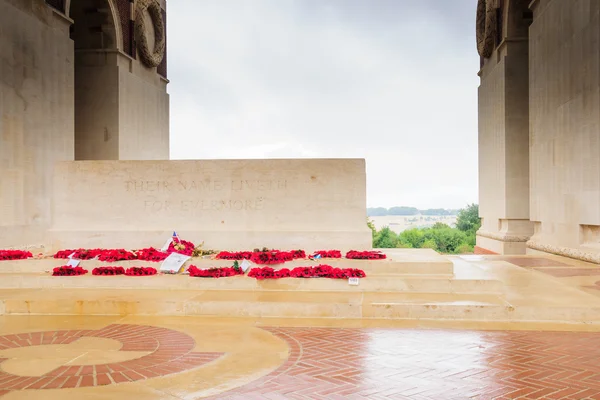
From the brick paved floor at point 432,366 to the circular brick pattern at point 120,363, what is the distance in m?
1.01

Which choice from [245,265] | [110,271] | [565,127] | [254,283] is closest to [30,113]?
[110,271]

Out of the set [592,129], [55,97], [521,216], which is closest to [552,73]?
[592,129]

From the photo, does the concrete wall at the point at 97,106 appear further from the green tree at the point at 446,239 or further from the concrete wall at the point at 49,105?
the green tree at the point at 446,239

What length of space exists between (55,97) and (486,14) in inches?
585

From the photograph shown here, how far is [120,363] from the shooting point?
17.6 ft

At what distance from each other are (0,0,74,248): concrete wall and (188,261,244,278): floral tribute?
651 centimetres

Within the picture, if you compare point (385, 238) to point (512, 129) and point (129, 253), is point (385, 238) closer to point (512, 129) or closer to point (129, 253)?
point (512, 129)

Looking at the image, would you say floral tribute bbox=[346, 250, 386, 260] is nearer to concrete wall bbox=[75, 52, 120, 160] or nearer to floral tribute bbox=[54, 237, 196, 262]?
floral tribute bbox=[54, 237, 196, 262]

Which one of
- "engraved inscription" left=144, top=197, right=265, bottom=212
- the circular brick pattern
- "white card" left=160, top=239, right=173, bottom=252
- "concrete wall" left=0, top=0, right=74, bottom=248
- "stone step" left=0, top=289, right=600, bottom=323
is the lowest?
the circular brick pattern

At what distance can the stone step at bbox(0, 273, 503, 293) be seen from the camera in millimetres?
8617

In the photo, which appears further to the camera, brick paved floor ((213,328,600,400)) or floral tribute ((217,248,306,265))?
floral tribute ((217,248,306,265))

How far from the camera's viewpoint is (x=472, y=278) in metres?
8.94

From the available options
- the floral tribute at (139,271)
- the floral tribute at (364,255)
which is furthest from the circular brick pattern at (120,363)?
the floral tribute at (364,255)

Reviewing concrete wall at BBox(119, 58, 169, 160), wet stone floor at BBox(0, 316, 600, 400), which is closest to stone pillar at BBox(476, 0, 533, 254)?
wet stone floor at BBox(0, 316, 600, 400)
